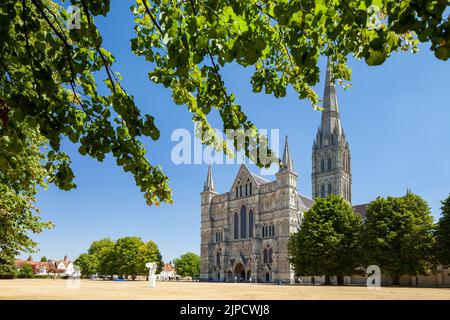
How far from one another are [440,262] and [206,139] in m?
44.6

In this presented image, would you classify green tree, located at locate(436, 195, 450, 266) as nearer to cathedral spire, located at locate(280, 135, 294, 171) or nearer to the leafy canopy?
cathedral spire, located at locate(280, 135, 294, 171)

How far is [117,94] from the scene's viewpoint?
5.09m

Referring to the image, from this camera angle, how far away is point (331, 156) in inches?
3900

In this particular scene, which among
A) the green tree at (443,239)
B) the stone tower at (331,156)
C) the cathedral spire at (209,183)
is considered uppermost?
the stone tower at (331,156)

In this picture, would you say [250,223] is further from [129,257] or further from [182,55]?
[182,55]

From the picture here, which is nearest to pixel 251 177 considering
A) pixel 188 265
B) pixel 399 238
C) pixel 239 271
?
pixel 239 271

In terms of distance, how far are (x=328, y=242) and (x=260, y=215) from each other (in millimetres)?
30922

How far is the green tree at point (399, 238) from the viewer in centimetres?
4297

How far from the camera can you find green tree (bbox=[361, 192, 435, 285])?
141 ft

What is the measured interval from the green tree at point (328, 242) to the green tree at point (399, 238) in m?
2.87

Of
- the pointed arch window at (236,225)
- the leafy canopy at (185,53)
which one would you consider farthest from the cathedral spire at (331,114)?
the leafy canopy at (185,53)

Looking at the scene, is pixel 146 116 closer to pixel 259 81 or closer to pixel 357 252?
pixel 259 81

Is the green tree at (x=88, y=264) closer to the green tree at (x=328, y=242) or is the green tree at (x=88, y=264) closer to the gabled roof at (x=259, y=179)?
the gabled roof at (x=259, y=179)

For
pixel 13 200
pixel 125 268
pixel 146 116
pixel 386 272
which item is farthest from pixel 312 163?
pixel 146 116
